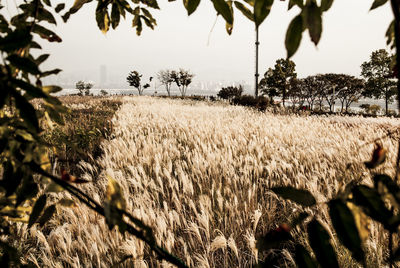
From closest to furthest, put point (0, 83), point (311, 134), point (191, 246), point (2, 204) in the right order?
1. point (0, 83)
2. point (2, 204)
3. point (191, 246)
4. point (311, 134)

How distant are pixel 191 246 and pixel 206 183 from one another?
1.07 meters

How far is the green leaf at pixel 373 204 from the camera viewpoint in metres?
0.52

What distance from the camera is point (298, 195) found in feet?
2.06

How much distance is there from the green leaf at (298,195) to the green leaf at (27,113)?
1.90 feet

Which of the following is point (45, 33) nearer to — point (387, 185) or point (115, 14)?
point (115, 14)

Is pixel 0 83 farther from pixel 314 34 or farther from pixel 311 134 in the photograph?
pixel 311 134

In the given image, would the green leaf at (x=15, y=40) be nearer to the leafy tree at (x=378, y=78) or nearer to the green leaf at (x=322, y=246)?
the green leaf at (x=322, y=246)

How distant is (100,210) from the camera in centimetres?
54

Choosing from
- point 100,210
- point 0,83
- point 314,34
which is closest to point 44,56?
point 0,83

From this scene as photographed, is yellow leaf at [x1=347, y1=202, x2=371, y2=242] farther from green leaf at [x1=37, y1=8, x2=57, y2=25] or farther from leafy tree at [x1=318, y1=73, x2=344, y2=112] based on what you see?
leafy tree at [x1=318, y1=73, x2=344, y2=112]

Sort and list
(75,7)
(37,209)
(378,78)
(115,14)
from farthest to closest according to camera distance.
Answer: (378,78) → (115,14) → (75,7) → (37,209)

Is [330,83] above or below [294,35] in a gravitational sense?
above

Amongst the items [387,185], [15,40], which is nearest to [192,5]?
[15,40]

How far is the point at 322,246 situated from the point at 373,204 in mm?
144
